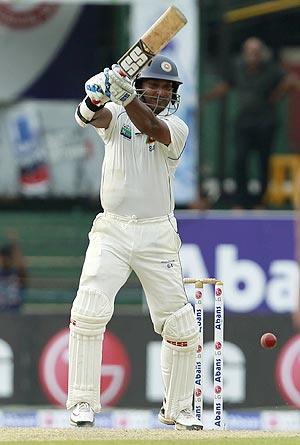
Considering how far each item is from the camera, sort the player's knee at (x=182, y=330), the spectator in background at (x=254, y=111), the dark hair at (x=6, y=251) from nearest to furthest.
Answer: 1. the player's knee at (x=182, y=330)
2. the spectator in background at (x=254, y=111)
3. the dark hair at (x=6, y=251)

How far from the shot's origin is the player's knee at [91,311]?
7438 millimetres

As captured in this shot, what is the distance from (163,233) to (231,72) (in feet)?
19.1

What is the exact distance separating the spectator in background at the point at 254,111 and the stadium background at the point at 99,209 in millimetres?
202

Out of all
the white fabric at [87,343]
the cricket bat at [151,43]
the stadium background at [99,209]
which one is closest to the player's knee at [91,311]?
the white fabric at [87,343]

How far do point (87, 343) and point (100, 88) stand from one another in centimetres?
120

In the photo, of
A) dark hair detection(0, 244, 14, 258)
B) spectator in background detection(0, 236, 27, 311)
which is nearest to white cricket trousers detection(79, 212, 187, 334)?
spectator in background detection(0, 236, 27, 311)

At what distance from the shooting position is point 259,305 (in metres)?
12.7

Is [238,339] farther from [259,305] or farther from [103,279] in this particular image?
[103,279]

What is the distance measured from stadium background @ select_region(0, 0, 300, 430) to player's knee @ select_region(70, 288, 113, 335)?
11.7 feet

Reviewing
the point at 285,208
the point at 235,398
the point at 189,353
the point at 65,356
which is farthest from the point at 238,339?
the point at 189,353

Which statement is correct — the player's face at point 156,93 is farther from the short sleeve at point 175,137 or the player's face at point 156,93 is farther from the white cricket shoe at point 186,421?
the white cricket shoe at point 186,421

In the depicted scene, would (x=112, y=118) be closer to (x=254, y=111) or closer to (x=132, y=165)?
(x=132, y=165)

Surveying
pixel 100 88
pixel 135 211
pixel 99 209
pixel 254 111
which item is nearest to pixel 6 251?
pixel 99 209

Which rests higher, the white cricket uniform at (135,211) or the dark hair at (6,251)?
the white cricket uniform at (135,211)
